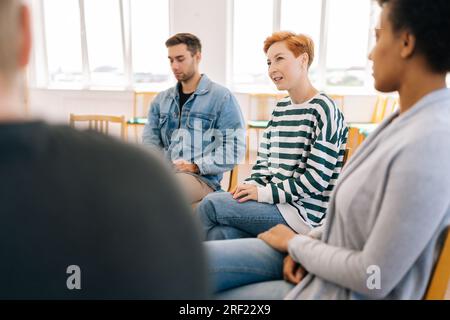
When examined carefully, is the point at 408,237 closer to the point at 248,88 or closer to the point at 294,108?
the point at 294,108

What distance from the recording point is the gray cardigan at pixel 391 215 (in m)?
0.62

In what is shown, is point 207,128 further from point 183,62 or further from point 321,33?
point 321,33

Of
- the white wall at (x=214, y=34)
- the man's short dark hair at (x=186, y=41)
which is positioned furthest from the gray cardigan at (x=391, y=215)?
the white wall at (x=214, y=34)

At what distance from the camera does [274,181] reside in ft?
4.44

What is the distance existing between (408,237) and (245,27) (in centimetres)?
492

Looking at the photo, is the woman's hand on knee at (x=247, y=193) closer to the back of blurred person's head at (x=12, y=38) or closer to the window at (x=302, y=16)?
the back of blurred person's head at (x=12, y=38)

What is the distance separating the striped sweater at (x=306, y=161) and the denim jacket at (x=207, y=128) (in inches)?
18.0

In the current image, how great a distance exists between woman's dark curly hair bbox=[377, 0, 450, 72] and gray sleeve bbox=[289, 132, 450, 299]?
0.16 m

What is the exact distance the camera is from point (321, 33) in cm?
508

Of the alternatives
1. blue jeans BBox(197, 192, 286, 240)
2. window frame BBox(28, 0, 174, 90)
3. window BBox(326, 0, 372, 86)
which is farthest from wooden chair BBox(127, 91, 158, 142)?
blue jeans BBox(197, 192, 286, 240)

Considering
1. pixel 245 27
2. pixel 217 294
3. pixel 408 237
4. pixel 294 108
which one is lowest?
pixel 217 294

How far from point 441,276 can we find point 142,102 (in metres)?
4.92

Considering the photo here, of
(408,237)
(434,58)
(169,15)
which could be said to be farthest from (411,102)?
(169,15)

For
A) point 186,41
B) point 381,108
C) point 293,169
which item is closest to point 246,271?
point 293,169
